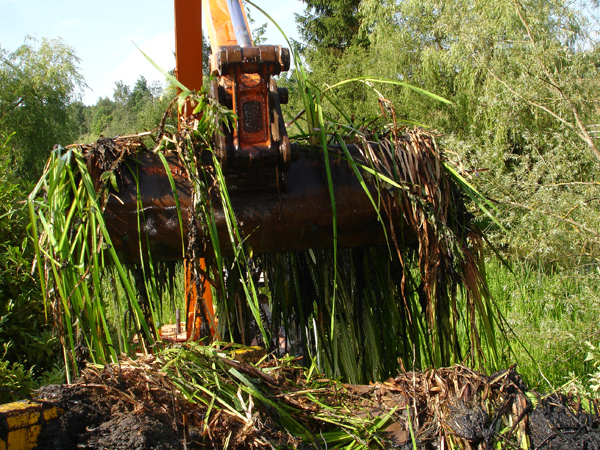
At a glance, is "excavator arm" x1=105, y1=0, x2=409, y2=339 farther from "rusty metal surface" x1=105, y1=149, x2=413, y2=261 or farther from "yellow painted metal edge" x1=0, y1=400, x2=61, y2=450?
"yellow painted metal edge" x1=0, y1=400, x2=61, y2=450

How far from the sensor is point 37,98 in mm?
14016

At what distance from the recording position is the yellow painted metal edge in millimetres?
1033

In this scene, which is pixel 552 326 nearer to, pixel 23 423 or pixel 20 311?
pixel 20 311


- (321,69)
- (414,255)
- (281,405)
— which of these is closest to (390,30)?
(321,69)

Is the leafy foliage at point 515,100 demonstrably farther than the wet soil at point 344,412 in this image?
Yes

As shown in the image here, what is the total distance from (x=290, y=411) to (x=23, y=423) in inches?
24.2

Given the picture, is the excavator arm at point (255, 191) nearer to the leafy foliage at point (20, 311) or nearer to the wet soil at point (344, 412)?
the wet soil at point (344, 412)

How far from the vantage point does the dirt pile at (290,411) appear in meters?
1.12

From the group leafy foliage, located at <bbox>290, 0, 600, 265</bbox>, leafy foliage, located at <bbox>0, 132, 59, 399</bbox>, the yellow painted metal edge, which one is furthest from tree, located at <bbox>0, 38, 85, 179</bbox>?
the yellow painted metal edge

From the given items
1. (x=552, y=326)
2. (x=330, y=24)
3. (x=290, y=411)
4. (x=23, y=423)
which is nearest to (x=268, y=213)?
(x=290, y=411)

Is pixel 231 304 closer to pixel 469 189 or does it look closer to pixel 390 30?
pixel 469 189

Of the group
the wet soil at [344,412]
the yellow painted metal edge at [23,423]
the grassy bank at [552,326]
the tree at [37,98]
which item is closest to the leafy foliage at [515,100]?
the grassy bank at [552,326]

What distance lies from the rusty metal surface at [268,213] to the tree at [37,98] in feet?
39.9

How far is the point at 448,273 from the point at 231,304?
87 centimetres
